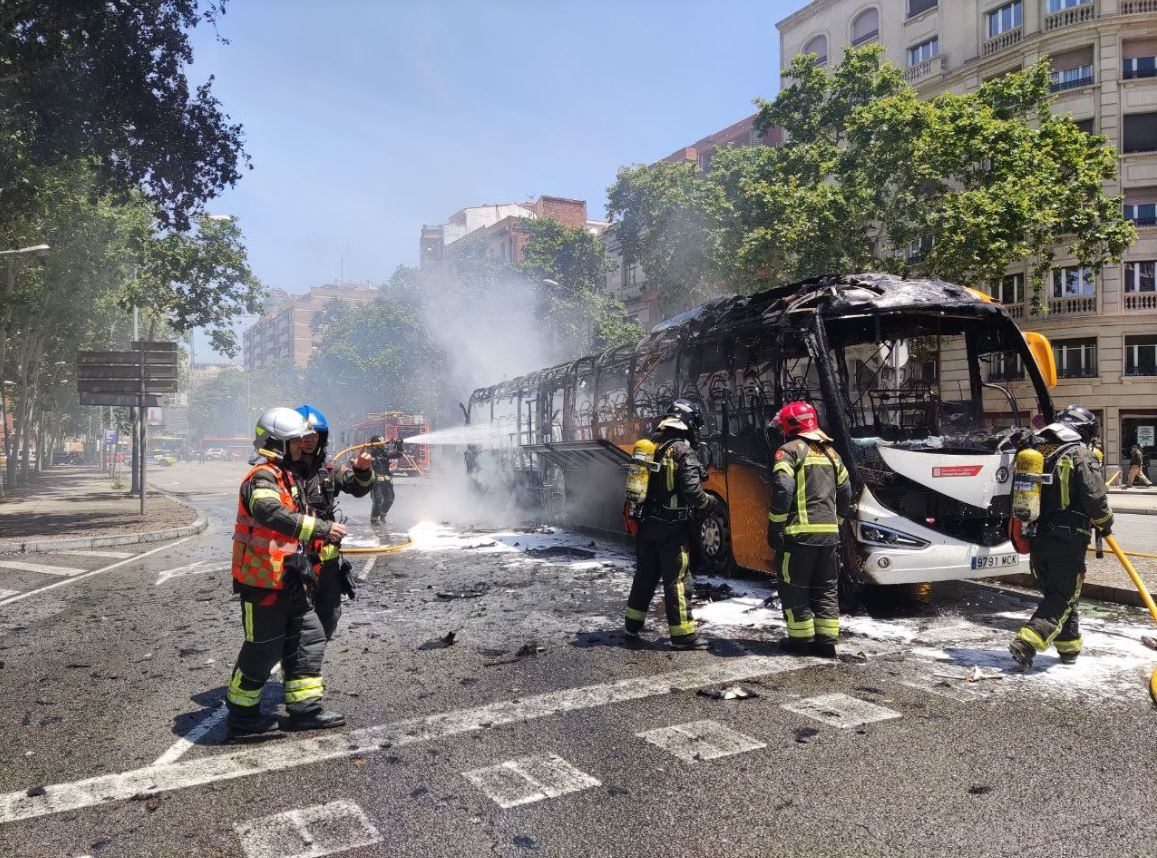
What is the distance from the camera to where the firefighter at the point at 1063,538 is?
5430 mm

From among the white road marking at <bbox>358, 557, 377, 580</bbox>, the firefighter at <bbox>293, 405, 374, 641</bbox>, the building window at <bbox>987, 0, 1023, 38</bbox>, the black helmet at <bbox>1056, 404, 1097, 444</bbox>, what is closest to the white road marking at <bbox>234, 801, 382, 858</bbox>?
the firefighter at <bbox>293, 405, 374, 641</bbox>

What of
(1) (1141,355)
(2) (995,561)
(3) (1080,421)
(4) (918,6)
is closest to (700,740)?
(3) (1080,421)

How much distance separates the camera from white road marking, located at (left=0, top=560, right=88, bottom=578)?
34.7ft

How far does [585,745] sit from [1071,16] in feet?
113

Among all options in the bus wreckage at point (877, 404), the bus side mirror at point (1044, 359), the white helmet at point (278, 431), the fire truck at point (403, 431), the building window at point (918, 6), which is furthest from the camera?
the fire truck at point (403, 431)

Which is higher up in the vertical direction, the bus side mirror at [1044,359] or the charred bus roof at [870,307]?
the charred bus roof at [870,307]

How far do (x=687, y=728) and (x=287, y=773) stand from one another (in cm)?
204

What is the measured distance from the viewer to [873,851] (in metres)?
3.07

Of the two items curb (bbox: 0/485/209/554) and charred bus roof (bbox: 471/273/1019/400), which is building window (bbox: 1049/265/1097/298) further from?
curb (bbox: 0/485/209/554)

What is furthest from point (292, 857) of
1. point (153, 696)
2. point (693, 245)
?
point (693, 245)

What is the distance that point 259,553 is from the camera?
4395mm

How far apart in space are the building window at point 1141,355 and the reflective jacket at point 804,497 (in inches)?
1118

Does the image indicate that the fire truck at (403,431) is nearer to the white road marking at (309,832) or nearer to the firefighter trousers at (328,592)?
the firefighter trousers at (328,592)

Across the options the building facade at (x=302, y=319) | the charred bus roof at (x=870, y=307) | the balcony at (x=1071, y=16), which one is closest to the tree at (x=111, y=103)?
the charred bus roof at (x=870, y=307)
